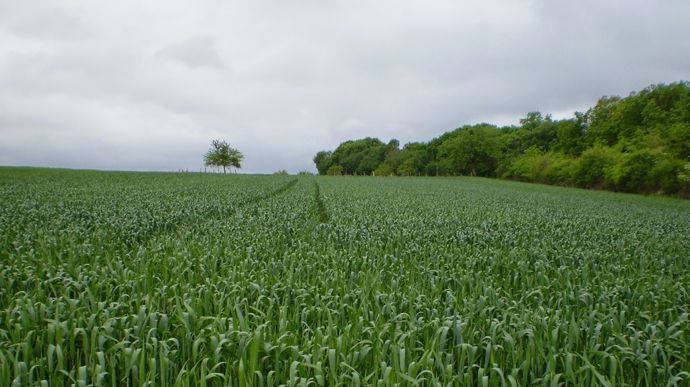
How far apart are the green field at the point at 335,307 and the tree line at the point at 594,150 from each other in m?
29.6

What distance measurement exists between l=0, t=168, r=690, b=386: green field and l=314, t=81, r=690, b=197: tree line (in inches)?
1167

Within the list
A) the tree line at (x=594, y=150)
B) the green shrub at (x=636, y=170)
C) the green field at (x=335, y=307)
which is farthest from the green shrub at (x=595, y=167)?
the green field at (x=335, y=307)

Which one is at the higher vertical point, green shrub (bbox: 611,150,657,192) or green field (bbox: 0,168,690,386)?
green shrub (bbox: 611,150,657,192)

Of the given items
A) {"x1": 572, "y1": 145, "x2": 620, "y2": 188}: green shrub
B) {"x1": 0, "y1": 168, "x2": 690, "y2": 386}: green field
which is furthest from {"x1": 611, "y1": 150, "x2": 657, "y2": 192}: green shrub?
{"x1": 0, "y1": 168, "x2": 690, "y2": 386}: green field

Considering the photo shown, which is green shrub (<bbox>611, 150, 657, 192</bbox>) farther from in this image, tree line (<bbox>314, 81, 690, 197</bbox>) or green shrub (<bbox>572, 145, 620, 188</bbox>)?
green shrub (<bbox>572, 145, 620, 188</bbox>)

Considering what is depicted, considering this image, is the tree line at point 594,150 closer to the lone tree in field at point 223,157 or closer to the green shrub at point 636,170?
the green shrub at point 636,170

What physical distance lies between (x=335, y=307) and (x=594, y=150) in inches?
2530

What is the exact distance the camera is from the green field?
153 inches

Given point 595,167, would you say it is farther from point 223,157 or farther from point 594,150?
point 223,157

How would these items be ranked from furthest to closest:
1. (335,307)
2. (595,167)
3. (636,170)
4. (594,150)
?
1. (594,150)
2. (595,167)
3. (636,170)
4. (335,307)

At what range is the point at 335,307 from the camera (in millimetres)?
5430

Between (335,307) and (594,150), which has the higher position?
(594,150)

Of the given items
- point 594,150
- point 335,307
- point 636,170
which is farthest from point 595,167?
point 335,307

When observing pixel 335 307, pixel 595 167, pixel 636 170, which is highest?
pixel 595 167
